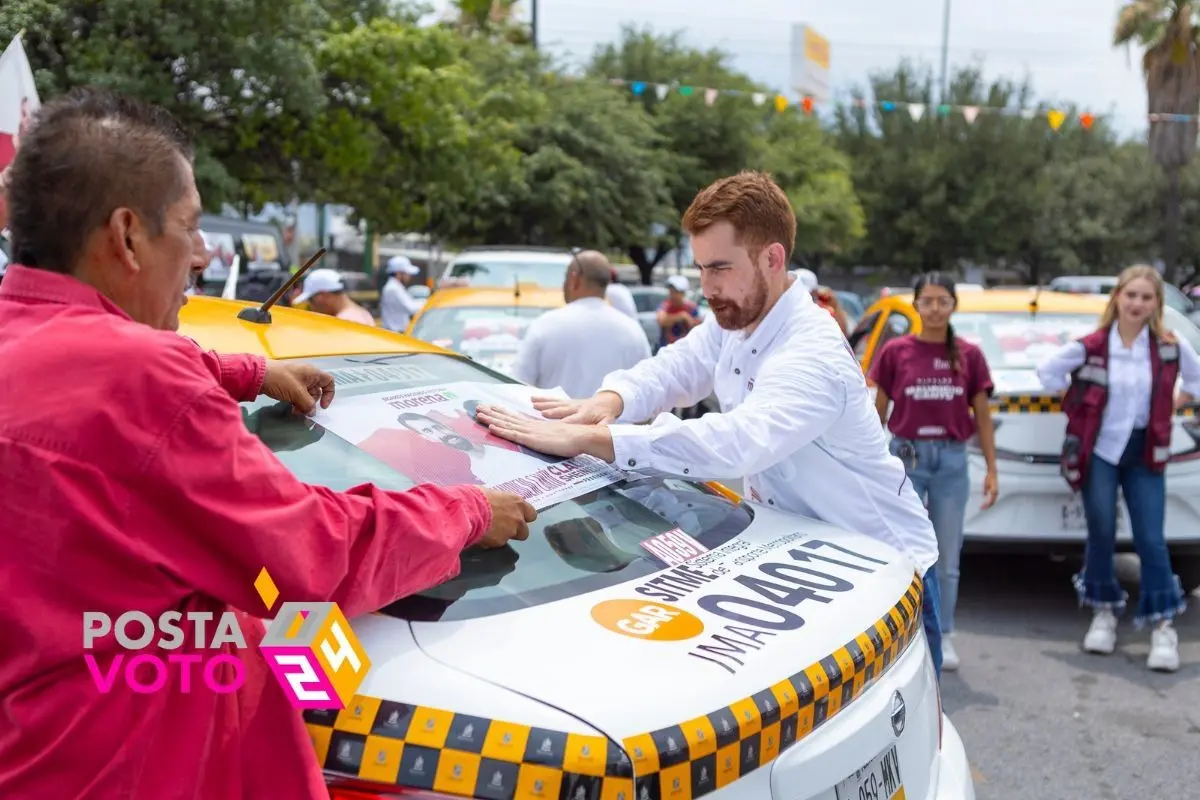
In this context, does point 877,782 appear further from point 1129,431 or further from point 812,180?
point 812,180

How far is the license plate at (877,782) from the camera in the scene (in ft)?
6.60

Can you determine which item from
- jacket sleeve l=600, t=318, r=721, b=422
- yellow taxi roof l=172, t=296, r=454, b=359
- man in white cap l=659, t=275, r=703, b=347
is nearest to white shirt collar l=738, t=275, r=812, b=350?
jacket sleeve l=600, t=318, r=721, b=422

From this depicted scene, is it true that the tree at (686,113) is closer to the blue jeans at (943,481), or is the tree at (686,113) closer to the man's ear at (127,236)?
the blue jeans at (943,481)

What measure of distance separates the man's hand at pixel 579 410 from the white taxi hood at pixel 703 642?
2.14 ft

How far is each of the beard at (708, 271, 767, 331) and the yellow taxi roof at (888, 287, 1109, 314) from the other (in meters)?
3.86

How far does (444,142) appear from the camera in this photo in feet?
56.3

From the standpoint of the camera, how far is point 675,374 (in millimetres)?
3492

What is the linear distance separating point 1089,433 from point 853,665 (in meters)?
3.58

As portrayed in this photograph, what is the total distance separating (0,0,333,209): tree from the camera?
1295cm

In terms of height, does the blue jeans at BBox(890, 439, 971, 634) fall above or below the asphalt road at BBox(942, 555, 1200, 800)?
above

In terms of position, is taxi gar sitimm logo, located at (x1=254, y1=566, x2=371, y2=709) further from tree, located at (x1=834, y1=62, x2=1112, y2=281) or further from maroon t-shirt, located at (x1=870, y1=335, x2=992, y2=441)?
tree, located at (x1=834, y1=62, x2=1112, y2=281)

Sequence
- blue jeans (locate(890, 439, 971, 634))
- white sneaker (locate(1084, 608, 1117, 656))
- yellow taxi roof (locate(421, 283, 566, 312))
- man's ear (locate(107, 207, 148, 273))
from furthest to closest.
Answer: yellow taxi roof (locate(421, 283, 566, 312)) → white sneaker (locate(1084, 608, 1117, 656)) → blue jeans (locate(890, 439, 971, 634)) → man's ear (locate(107, 207, 148, 273))

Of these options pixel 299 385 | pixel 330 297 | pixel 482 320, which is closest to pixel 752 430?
pixel 299 385

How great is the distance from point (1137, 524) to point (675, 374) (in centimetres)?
285
